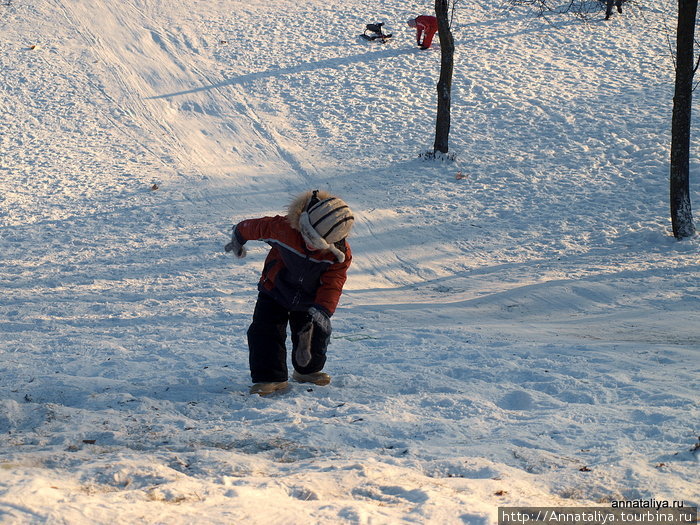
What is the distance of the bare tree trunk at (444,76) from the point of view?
470 inches

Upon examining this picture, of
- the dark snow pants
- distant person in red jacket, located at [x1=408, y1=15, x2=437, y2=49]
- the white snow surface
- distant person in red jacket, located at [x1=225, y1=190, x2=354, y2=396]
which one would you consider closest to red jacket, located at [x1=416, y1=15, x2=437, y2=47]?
distant person in red jacket, located at [x1=408, y1=15, x2=437, y2=49]

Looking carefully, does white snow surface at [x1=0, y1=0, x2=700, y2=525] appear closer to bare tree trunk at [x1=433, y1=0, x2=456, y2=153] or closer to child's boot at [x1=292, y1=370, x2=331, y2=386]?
child's boot at [x1=292, y1=370, x2=331, y2=386]

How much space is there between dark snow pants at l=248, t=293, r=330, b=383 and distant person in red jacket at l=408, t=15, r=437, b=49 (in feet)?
46.7

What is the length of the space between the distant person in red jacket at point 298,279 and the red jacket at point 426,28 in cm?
1413

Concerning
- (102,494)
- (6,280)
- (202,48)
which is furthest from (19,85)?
(102,494)

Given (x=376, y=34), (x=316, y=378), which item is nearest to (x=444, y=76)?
(x=376, y=34)

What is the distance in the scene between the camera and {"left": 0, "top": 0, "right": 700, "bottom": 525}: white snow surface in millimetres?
3293

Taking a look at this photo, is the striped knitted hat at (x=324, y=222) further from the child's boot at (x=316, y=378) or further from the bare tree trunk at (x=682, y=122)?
the bare tree trunk at (x=682, y=122)

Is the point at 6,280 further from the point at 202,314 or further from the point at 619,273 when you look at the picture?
the point at 619,273

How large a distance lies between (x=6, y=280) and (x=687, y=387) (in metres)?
7.71

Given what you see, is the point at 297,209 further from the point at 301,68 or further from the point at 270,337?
the point at 301,68

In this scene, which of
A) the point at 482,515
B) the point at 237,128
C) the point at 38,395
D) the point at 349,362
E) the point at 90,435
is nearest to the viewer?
the point at 482,515

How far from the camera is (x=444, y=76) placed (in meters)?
12.3

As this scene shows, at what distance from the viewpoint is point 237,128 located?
13891 mm
